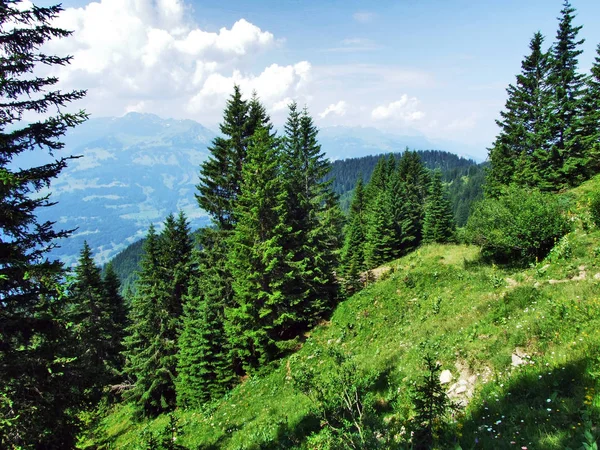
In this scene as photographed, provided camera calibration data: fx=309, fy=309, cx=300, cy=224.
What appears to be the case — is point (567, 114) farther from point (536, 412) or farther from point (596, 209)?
point (536, 412)

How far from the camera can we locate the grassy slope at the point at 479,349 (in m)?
5.25

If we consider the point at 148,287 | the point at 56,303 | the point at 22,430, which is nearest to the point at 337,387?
the point at 56,303

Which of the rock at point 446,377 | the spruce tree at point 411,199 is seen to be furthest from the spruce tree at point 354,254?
the rock at point 446,377

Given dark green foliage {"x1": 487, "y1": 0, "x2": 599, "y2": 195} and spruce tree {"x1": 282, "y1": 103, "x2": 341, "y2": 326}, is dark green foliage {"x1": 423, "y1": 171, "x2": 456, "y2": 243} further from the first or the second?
spruce tree {"x1": 282, "y1": 103, "x2": 341, "y2": 326}

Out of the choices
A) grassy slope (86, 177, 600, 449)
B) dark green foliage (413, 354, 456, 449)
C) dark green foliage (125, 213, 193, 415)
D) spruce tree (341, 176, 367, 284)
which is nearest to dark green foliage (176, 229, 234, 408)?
grassy slope (86, 177, 600, 449)

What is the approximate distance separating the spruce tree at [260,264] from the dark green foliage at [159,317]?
875cm

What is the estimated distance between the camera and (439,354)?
953 centimetres

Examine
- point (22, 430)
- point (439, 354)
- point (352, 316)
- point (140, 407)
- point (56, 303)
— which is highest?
point (56, 303)

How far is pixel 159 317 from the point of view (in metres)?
27.0

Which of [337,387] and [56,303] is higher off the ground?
[56,303]

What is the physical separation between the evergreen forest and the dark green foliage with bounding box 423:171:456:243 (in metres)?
6.06

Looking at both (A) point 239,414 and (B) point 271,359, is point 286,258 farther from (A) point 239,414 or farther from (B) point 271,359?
(A) point 239,414

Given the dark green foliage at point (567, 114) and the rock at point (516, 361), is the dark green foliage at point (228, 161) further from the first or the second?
the dark green foliage at point (567, 114)

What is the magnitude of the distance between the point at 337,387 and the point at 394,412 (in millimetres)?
2371
